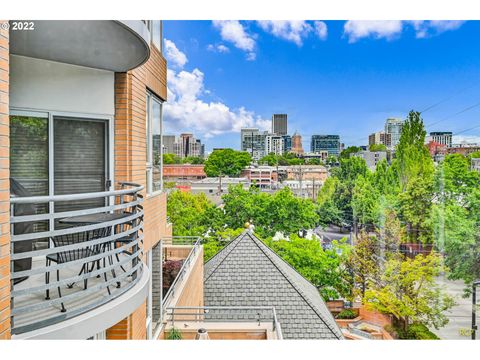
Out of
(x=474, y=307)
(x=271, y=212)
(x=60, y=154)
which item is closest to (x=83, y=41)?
(x=60, y=154)

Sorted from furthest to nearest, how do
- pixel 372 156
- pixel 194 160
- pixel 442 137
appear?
pixel 372 156 → pixel 442 137 → pixel 194 160

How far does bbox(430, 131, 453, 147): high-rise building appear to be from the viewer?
492 centimetres

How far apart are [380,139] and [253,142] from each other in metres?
2.12

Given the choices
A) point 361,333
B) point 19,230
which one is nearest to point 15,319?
point 19,230

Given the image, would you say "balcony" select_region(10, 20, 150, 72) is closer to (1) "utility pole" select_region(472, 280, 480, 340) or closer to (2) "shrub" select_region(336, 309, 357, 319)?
(1) "utility pole" select_region(472, 280, 480, 340)

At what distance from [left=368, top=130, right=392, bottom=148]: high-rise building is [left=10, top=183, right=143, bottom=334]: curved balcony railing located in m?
4.58

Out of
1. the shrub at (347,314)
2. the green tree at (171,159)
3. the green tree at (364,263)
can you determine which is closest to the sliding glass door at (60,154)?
the green tree at (171,159)

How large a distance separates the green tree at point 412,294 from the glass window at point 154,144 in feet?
14.5

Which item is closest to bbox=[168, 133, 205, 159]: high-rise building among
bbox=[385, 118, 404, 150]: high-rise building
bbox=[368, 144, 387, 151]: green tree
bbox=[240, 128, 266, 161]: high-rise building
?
bbox=[240, 128, 266, 161]: high-rise building

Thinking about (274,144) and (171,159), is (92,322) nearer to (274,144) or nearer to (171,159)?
(171,159)

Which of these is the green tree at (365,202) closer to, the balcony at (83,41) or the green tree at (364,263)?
the green tree at (364,263)

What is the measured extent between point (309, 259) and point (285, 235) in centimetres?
121

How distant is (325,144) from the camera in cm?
564
